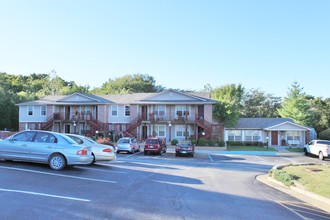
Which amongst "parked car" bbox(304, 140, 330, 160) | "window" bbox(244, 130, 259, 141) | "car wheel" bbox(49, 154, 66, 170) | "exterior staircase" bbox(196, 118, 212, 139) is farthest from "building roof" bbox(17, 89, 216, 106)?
"car wheel" bbox(49, 154, 66, 170)

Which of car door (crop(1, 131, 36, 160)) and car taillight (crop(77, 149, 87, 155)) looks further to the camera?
car door (crop(1, 131, 36, 160))

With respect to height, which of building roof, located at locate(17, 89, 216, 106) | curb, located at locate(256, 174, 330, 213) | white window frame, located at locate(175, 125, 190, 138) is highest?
building roof, located at locate(17, 89, 216, 106)

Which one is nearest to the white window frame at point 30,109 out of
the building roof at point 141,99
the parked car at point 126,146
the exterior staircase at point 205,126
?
the building roof at point 141,99

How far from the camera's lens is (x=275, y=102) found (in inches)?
2788

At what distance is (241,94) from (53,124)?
127ft

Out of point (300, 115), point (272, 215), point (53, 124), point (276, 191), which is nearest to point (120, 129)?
point (53, 124)

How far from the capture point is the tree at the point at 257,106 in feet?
224

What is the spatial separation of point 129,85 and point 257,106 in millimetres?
29635

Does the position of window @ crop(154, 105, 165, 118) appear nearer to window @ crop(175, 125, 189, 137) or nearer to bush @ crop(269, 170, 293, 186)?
window @ crop(175, 125, 189, 137)

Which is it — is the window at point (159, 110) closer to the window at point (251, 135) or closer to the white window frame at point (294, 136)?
the window at point (251, 135)

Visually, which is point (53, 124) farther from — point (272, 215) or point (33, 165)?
point (272, 215)

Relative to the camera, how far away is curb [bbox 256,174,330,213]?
929 cm

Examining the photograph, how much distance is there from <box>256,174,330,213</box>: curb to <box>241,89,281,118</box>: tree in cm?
5606

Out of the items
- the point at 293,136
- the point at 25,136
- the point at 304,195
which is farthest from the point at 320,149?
the point at 25,136
